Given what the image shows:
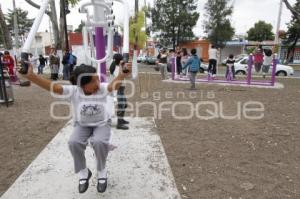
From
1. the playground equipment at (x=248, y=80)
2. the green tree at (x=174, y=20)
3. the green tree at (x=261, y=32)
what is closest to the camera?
the playground equipment at (x=248, y=80)

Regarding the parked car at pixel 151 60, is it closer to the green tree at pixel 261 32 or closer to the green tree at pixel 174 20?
the green tree at pixel 174 20

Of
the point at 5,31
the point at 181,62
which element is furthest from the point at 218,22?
the point at 5,31

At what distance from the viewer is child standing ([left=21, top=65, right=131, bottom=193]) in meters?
3.14

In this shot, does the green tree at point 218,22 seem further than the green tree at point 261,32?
No

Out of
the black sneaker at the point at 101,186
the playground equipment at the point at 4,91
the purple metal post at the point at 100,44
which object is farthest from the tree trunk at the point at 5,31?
the black sneaker at the point at 101,186

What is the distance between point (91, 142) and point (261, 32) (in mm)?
64870

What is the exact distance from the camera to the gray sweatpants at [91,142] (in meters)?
3.15

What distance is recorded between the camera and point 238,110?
7.89 metres

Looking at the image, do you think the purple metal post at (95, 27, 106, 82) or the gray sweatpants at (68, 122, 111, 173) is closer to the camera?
the gray sweatpants at (68, 122, 111, 173)

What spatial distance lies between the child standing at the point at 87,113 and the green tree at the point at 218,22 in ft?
139

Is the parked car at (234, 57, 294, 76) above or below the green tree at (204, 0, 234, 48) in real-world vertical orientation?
below

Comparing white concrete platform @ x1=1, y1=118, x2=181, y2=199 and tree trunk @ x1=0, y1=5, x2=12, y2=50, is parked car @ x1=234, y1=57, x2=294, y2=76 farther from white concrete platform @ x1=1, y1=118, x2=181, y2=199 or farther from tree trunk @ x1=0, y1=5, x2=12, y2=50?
white concrete platform @ x1=1, y1=118, x2=181, y2=199

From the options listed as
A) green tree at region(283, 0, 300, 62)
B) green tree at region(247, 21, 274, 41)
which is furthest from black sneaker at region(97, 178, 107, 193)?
green tree at region(247, 21, 274, 41)

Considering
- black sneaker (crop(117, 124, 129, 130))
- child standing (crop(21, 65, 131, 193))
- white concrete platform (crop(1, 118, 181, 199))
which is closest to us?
child standing (crop(21, 65, 131, 193))
